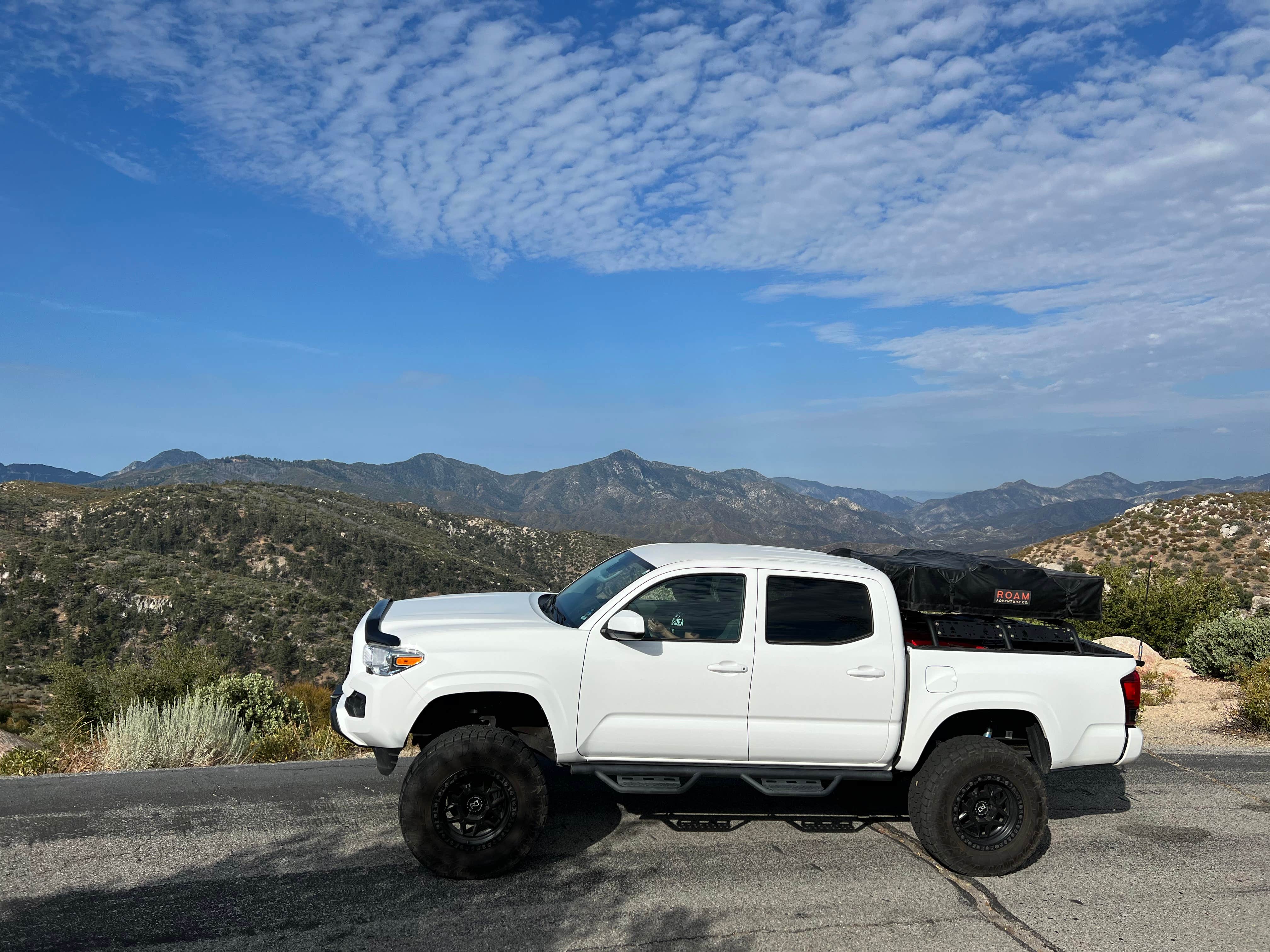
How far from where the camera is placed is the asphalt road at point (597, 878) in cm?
413

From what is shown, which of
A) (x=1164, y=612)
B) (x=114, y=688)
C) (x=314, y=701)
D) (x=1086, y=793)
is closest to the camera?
(x=1086, y=793)

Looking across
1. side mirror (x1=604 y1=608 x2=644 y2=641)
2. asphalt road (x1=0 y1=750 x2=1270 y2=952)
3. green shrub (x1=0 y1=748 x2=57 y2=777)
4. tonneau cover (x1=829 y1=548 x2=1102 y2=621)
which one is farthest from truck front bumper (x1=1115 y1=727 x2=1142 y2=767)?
green shrub (x1=0 y1=748 x2=57 y2=777)

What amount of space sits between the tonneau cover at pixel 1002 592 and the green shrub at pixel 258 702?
6366 mm

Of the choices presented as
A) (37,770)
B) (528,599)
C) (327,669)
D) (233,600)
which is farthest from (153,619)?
(528,599)

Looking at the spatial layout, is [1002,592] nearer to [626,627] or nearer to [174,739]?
[626,627]

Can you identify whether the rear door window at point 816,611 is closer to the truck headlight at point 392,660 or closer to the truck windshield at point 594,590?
the truck windshield at point 594,590

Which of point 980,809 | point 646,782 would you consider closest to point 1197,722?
point 980,809

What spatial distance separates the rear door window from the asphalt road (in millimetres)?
1435

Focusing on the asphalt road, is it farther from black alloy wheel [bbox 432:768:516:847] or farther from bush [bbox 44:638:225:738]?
bush [bbox 44:638:225:738]

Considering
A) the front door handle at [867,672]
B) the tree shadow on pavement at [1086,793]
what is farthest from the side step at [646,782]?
the tree shadow on pavement at [1086,793]

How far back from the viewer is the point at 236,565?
193ft

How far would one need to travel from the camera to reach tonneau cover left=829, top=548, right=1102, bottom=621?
5.36 meters

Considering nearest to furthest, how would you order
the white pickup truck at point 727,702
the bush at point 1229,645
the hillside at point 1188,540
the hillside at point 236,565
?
the white pickup truck at point 727,702, the bush at point 1229,645, the hillside at point 1188,540, the hillside at point 236,565

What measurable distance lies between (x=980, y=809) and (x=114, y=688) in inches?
358
